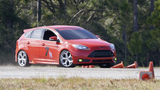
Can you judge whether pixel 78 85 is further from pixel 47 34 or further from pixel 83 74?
pixel 47 34

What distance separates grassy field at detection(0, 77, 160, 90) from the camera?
643 centimetres

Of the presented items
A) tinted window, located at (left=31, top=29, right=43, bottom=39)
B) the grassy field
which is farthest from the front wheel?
the grassy field

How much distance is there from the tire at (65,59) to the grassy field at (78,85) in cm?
315

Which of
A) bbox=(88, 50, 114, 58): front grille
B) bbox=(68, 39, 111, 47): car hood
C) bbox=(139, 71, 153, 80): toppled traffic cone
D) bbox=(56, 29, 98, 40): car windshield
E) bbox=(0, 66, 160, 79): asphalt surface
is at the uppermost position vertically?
bbox=(56, 29, 98, 40): car windshield

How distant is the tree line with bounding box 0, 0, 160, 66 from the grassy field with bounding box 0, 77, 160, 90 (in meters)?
18.6

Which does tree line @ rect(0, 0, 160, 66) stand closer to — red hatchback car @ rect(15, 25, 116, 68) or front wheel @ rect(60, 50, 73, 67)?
red hatchback car @ rect(15, 25, 116, 68)

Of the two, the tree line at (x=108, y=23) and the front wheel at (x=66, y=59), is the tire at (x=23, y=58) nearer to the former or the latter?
the front wheel at (x=66, y=59)

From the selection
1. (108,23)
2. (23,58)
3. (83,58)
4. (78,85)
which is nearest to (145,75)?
(78,85)

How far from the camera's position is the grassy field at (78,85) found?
21.1 ft

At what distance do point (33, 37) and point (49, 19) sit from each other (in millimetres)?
17065

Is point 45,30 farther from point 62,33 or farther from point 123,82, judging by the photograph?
point 123,82

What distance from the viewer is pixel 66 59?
11.0 metres

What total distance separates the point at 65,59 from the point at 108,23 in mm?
24083

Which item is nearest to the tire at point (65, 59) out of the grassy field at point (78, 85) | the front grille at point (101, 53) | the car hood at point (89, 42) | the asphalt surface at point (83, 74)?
the car hood at point (89, 42)
